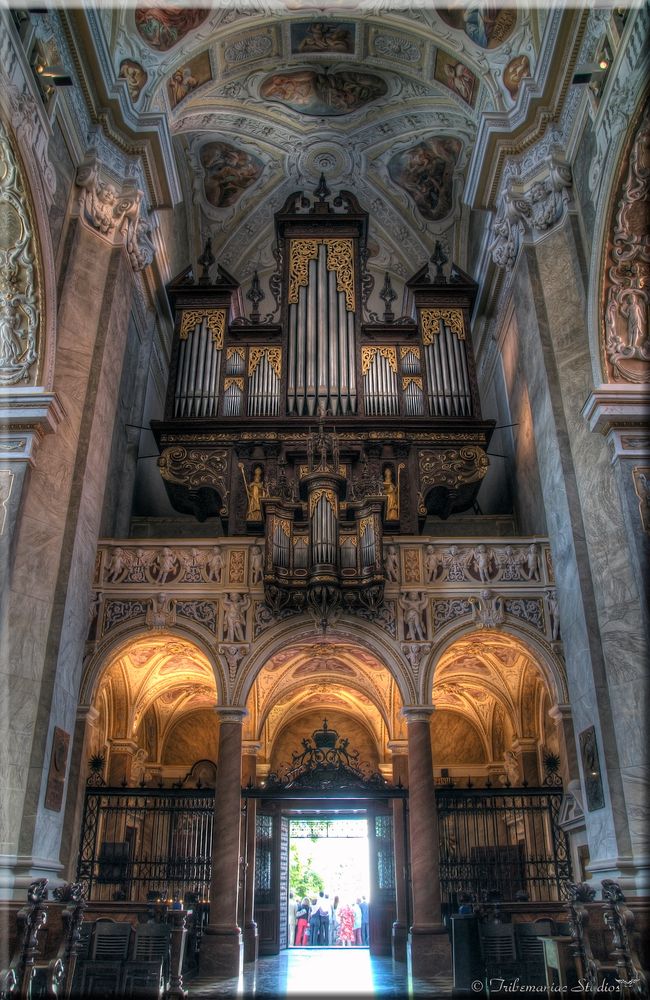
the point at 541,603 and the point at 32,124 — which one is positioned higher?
the point at 32,124

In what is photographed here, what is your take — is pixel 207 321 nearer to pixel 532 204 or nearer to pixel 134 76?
pixel 134 76

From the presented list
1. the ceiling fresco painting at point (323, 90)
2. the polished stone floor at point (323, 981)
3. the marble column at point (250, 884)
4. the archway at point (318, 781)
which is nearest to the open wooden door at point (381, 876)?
the archway at point (318, 781)

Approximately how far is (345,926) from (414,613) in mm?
10658

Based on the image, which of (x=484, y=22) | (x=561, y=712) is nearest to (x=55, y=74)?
(x=484, y=22)

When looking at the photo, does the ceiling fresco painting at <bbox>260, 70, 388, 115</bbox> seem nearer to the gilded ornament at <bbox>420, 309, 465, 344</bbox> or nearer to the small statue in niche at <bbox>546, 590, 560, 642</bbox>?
the gilded ornament at <bbox>420, 309, 465, 344</bbox>

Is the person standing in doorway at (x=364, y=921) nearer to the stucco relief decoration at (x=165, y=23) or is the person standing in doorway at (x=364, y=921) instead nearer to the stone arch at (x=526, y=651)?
the stone arch at (x=526, y=651)

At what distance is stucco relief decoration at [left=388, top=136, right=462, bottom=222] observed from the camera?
17.8 metres

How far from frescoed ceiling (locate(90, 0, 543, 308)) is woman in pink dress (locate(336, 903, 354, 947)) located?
15.9m

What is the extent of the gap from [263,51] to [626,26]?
814 cm

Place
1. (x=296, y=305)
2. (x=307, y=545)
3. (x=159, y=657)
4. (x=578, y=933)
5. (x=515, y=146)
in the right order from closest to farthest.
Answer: (x=578, y=933)
(x=307, y=545)
(x=515, y=146)
(x=159, y=657)
(x=296, y=305)

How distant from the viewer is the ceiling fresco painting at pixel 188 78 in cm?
1437

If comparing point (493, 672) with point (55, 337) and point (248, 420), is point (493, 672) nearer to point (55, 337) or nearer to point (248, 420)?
point (248, 420)

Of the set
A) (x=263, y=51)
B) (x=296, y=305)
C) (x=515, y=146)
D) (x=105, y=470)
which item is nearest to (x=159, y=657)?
(x=105, y=470)

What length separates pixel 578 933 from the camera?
7879mm
